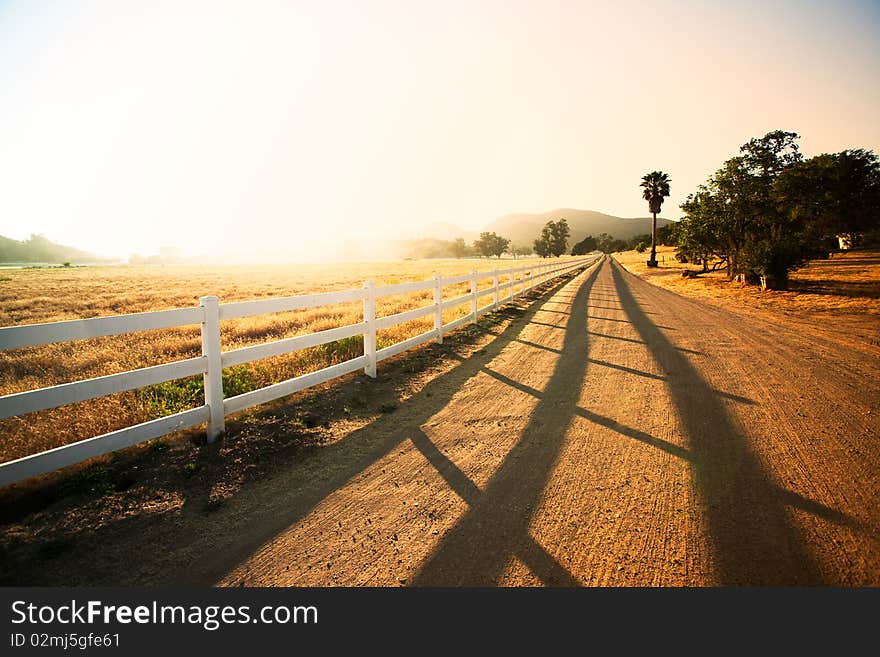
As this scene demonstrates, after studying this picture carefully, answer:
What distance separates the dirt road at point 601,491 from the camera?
2.48 m

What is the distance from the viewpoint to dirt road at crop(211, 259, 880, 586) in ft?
8.13

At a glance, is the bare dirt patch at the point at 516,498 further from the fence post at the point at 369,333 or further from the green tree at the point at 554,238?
the green tree at the point at 554,238

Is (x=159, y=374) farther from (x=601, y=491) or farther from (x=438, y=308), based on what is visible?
(x=438, y=308)

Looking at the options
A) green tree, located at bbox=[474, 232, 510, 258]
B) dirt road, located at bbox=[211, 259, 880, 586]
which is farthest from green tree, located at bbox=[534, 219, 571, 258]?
dirt road, located at bbox=[211, 259, 880, 586]

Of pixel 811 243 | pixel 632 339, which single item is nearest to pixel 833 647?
pixel 632 339

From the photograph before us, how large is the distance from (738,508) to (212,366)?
15.5 ft

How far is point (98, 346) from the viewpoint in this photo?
28.3 ft

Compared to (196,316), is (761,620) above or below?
below

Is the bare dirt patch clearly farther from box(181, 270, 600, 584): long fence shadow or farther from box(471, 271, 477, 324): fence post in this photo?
box(471, 271, 477, 324): fence post

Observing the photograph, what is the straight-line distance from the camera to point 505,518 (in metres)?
2.96

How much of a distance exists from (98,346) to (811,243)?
83.2 ft

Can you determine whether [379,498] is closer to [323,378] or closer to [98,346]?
[323,378]

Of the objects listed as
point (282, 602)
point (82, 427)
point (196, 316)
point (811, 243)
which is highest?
point (811, 243)

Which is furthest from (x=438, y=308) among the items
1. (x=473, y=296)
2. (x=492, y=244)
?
(x=492, y=244)
